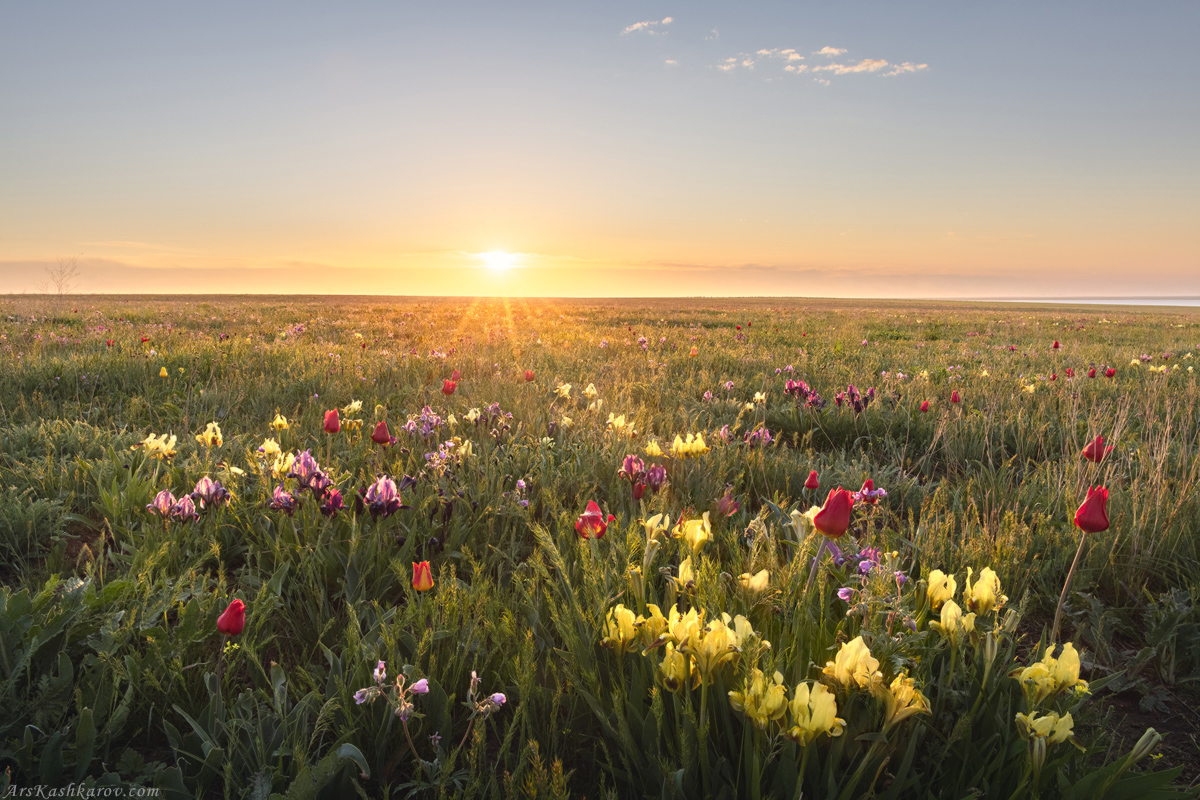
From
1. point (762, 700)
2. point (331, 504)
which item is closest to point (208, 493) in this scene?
point (331, 504)

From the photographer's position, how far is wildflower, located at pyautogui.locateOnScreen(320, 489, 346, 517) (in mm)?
2455

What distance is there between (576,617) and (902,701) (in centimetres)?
96

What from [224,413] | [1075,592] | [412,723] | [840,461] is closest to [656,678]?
[412,723]

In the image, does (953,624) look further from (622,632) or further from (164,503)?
(164,503)

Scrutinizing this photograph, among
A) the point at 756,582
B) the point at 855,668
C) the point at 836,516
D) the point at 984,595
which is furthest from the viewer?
the point at 756,582

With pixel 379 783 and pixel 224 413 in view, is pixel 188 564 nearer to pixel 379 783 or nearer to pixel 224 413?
pixel 379 783

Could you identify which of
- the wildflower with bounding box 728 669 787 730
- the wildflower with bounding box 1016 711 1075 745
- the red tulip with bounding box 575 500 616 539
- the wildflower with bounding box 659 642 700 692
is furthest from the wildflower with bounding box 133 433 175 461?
the wildflower with bounding box 1016 711 1075 745

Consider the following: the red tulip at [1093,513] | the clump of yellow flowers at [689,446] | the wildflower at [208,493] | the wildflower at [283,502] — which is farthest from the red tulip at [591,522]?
the wildflower at [208,493]

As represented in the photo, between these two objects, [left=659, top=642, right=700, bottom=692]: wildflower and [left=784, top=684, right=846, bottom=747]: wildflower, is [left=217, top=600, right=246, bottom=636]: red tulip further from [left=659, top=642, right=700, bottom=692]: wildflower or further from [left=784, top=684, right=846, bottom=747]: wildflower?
[left=784, top=684, right=846, bottom=747]: wildflower

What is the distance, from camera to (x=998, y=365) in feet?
28.6

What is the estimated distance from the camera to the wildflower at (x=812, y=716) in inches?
50.3

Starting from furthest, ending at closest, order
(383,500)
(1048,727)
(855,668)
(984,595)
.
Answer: (383,500) → (984,595) → (855,668) → (1048,727)

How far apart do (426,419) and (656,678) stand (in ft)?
9.17

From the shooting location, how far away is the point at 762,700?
134cm
